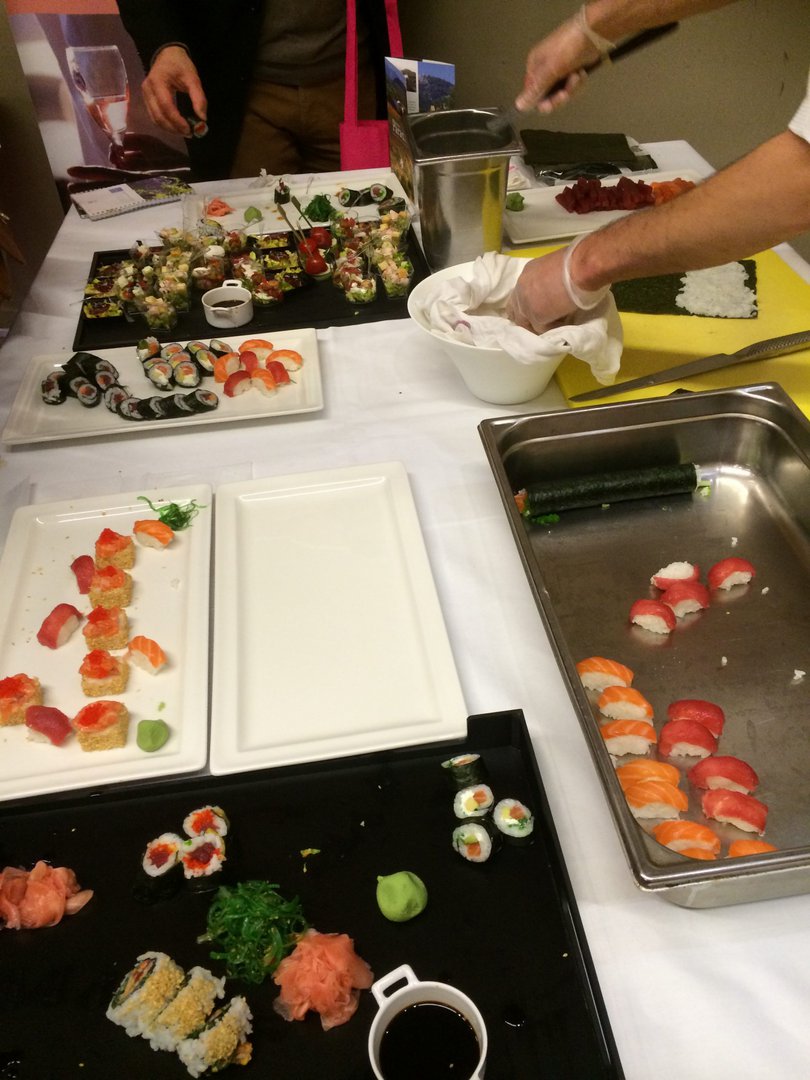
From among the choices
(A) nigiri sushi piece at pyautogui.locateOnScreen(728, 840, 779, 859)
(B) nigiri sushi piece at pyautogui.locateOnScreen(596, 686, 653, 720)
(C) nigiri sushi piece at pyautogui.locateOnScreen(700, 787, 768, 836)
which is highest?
(B) nigiri sushi piece at pyautogui.locateOnScreen(596, 686, 653, 720)

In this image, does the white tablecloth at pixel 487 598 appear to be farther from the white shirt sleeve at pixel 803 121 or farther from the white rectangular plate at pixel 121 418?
the white shirt sleeve at pixel 803 121

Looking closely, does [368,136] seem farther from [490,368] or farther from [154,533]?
[154,533]

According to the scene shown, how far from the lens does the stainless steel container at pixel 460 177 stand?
154 centimetres

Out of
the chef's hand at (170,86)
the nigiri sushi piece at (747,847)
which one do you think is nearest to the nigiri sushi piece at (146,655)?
the nigiri sushi piece at (747,847)

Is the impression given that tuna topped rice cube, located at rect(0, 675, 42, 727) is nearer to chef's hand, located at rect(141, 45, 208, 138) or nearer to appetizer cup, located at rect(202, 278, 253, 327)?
appetizer cup, located at rect(202, 278, 253, 327)

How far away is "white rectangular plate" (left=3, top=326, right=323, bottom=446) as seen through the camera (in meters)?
1.37

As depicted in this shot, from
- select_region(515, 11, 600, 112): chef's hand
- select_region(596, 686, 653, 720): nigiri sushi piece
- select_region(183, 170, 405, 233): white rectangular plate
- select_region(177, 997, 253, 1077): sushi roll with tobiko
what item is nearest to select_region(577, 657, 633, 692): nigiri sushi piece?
select_region(596, 686, 653, 720): nigiri sushi piece

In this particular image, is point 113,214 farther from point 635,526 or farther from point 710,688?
point 710,688

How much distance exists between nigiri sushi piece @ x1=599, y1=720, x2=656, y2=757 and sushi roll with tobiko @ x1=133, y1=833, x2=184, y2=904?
1.50 ft

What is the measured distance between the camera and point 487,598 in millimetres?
1084

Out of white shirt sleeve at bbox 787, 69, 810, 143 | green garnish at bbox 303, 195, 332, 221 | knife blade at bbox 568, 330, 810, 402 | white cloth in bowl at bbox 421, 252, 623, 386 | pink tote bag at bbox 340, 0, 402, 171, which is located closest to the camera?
white shirt sleeve at bbox 787, 69, 810, 143

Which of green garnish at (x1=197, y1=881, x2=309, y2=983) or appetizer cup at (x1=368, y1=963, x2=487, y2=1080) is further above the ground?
green garnish at (x1=197, y1=881, x2=309, y2=983)

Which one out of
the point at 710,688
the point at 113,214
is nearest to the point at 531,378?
the point at 710,688

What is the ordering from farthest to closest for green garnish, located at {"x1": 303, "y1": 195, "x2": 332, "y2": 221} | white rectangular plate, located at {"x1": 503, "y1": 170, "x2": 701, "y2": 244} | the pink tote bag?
the pink tote bag < green garnish, located at {"x1": 303, "y1": 195, "x2": 332, "y2": 221} < white rectangular plate, located at {"x1": 503, "y1": 170, "x2": 701, "y2": 244}
